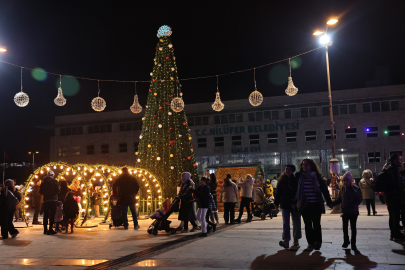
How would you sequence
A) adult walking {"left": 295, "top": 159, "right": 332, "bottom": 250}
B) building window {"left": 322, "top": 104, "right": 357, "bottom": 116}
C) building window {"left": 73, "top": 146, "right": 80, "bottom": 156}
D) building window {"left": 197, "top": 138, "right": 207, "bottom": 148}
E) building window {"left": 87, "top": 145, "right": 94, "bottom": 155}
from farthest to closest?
1. building window {"left": 73, "top": 146, "right": 80, "bottom": 156}
2. building window {"left": 87, "top": 145, "right": 94, "bottom": 155}
3. building window {"left": 197, "top": 138, "right": 207, "bottom": 148}
4. building window {"left": 322, "top": 104, "right": 357, "bottom": 116}
5. adult walking {"left": 295, "top": 159, "right": 332, "bottom": 250}

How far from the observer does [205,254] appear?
7562 millimetres

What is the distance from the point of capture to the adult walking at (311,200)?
778 centimetres

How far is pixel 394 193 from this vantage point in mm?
8641

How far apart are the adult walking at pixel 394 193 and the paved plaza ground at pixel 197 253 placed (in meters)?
0.32

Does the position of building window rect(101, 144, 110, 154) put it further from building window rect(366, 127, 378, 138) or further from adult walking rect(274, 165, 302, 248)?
adult walking rect(274, 165, 302, 248)

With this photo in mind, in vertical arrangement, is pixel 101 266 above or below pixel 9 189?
below

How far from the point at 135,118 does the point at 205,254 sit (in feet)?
143

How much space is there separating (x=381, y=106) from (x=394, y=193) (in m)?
36.9

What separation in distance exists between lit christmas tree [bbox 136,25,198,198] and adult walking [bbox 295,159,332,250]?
44.4ft

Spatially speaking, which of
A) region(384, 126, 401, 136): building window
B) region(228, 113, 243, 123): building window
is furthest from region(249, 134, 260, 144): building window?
region(384, 126, 401, 136): building window

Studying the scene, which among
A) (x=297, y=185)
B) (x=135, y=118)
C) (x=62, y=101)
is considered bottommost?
(x=297, y=185)

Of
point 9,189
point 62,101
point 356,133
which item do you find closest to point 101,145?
point 356,133

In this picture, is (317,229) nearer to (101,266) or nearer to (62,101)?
(101,266)

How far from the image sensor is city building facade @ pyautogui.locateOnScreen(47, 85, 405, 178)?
1652 inches
